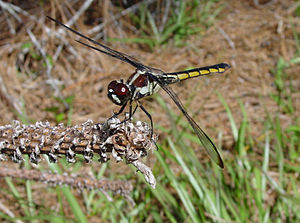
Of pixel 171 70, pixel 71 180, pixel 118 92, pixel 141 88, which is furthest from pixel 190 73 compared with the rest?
pixel 171 70

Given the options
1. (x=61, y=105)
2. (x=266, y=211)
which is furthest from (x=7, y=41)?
(x=266, y=211)

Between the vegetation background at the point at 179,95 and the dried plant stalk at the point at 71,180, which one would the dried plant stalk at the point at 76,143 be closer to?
the dried plant stalk at the point at 71,180

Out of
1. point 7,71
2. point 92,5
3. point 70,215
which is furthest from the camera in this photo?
point 92,5

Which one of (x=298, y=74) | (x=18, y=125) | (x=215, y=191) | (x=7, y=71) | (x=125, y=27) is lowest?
(x=215, y=191)

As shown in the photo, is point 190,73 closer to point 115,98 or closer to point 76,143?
point 115,98

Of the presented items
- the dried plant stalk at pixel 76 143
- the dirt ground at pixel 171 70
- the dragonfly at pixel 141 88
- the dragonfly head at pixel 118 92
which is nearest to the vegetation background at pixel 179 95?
the dirt ground at pixel 171 70

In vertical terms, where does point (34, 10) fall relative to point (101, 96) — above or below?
above

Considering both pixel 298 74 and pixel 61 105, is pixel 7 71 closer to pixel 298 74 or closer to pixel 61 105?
pixel 61 105
